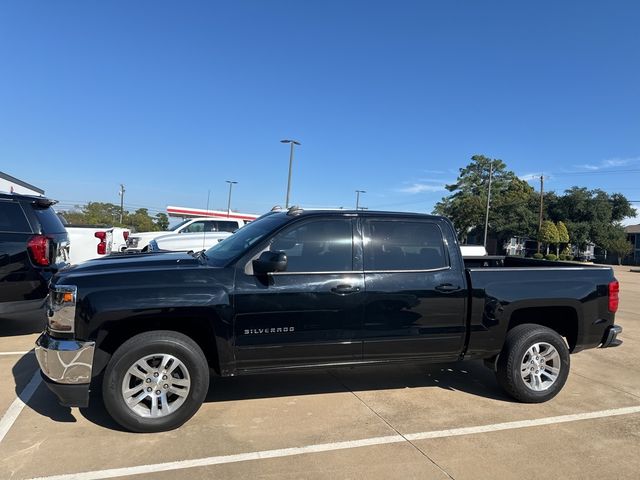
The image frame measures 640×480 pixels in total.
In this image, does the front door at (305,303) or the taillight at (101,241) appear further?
the taillight at (101,241)

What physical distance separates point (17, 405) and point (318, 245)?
3037 mm

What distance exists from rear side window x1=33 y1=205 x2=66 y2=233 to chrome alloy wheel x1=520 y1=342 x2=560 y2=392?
6170mm

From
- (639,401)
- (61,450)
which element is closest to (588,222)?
(639,401)

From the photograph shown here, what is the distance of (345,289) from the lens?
14.1 ft

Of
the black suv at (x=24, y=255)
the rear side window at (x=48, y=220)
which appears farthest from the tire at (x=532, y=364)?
the rear side window at (x=48, y=220)

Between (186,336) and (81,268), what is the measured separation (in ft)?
3.51

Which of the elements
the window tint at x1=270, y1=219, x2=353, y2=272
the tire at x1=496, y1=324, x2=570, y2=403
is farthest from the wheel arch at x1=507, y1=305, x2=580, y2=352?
the window tint at x1=270, y1=219, x2=353, y2=272

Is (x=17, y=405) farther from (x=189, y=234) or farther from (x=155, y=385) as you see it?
(x=189, y=234)

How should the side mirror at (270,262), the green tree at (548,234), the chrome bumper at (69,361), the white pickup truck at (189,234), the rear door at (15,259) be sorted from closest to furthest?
the chrome bumper at (69,361) < the side mirror at (270,262) < the rear door at (15,259) < the white pickup truck at (189,234) < the green tree at (548,234)

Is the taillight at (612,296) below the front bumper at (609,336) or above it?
above

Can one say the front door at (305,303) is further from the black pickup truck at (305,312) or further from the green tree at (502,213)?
the green tree at (502,213)

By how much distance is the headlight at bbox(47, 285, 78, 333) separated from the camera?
3736mm

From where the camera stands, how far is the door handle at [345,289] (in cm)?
426

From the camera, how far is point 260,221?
498 cm
